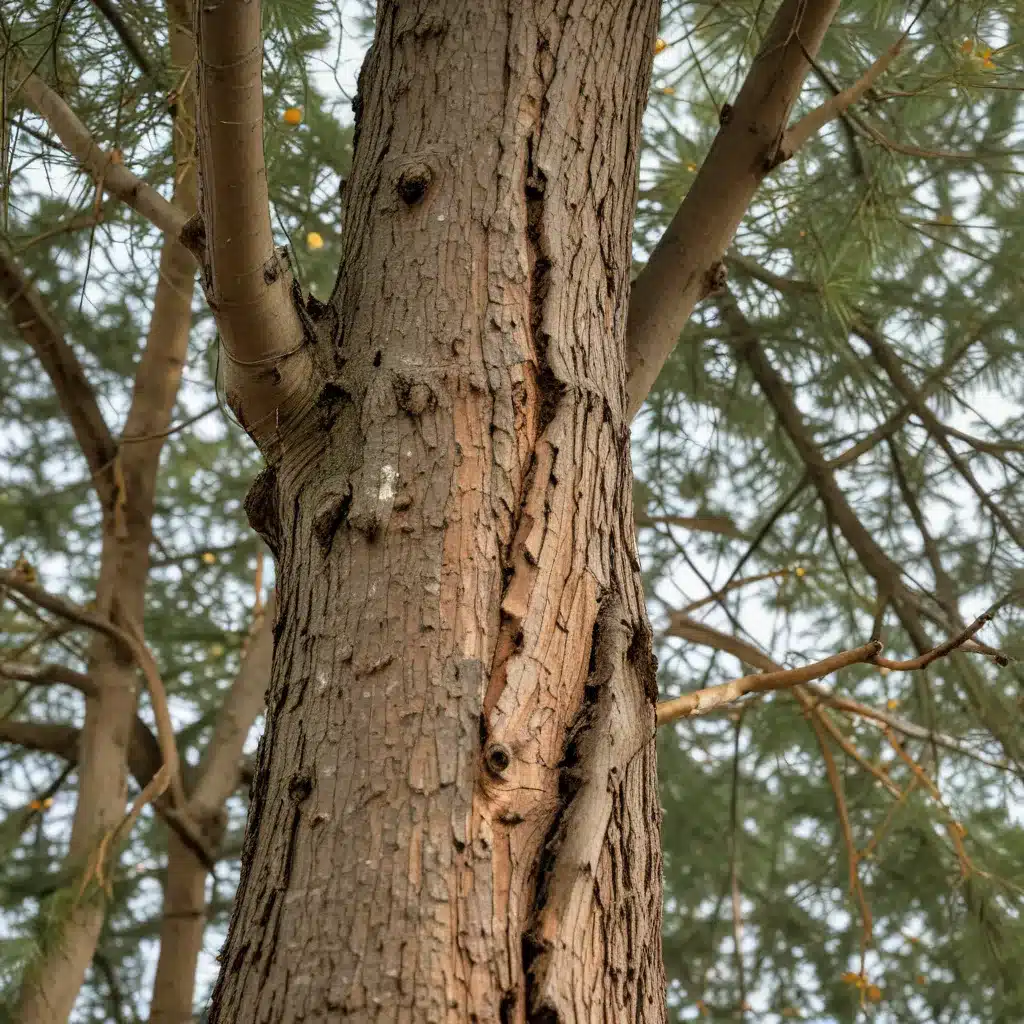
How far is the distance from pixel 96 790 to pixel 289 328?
2372 mm

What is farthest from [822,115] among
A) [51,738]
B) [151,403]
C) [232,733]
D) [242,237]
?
[51,738]

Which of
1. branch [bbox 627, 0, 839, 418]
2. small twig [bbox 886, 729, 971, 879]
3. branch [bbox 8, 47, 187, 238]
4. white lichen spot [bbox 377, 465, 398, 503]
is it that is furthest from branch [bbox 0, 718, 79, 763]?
white lichen spot [bbox 377, 465, 398, 503]

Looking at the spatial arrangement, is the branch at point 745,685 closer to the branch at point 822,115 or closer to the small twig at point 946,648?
the small twig at point 946,648

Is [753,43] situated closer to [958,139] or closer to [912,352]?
[912,352]

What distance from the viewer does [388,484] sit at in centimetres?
106

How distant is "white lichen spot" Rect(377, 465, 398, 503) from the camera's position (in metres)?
1.05

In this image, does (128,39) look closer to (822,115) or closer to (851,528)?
(822,115)

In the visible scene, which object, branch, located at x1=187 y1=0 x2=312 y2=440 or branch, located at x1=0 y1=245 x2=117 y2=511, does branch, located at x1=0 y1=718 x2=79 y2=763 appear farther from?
branch, located at x1=187 y1=0 x2=312 y2=440

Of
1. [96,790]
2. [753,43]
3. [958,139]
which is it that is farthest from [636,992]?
[958,139]

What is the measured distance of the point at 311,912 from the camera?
0.85 m

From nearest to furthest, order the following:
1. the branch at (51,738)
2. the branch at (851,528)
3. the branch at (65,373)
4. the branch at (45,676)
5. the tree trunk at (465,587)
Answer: the tree trunk at (465,587) < the branch at (851,528) < the branch at (45,676) < the branch at (65,373) < the branch at (51,738)

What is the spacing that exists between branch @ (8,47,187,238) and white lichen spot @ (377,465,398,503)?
1.57 ft

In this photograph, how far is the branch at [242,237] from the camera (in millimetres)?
984

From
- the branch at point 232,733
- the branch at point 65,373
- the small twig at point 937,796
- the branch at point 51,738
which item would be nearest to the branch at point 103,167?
the branch at point 65,373
